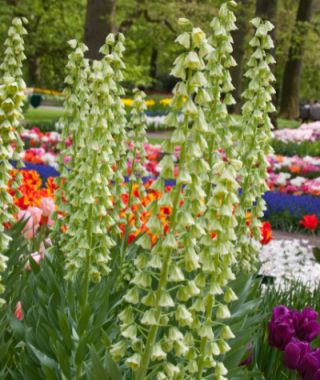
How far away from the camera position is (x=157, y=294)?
1.68 metres

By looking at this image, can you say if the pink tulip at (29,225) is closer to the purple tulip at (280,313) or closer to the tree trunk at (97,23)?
the purple tulip at (280,313)

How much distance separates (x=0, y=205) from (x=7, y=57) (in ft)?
3.48

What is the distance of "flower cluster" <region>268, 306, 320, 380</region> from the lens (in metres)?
2.62

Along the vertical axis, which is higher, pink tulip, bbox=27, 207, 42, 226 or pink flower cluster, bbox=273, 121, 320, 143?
pink tulip, bbox=27, 207, 42, 226

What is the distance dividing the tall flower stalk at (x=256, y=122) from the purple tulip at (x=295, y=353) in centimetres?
59

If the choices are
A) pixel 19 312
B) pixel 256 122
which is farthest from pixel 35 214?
pixel 256 122

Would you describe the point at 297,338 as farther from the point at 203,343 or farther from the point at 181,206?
the point at 181,206

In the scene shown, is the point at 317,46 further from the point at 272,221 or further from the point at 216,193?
the point at 216,193

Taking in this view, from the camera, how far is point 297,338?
2.90 m

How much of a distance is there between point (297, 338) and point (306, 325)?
6 centimetres

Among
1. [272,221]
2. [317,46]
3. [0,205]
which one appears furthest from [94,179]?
[317,46]

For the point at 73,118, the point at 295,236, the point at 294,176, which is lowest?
the point at 294,176

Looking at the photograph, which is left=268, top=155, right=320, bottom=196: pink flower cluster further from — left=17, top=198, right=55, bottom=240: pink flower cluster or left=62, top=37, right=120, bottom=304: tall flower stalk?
left=62, top=37, right=120, bottom=304: tall flower stalk

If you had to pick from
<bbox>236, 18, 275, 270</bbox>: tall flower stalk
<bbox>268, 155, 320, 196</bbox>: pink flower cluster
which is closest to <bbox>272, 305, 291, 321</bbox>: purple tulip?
<bbox>236, 18, 275, 270</bbox>: tall flower stalk
